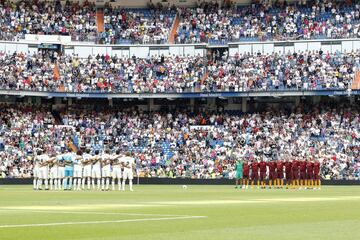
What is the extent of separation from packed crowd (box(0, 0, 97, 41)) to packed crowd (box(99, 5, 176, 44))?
1494 mm

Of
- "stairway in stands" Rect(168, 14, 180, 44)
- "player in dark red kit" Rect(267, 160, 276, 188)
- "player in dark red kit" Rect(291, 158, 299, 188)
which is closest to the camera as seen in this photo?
"player in dark red kit" Rect(291, 158, 299, 188)

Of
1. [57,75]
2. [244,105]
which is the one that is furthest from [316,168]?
[57,75]

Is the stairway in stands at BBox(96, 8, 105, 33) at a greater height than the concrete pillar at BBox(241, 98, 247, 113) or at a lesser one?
greater

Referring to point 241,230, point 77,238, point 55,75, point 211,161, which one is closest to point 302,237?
point 241,230

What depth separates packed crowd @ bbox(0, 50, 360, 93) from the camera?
71.3 meters

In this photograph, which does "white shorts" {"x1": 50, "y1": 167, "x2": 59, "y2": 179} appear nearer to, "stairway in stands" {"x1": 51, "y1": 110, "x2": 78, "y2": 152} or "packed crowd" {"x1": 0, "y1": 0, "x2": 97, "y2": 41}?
"stairway in stands" {"x1": 51, "y1": 110, "x2": 78, "y2": 152}

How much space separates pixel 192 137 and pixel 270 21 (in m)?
14.4

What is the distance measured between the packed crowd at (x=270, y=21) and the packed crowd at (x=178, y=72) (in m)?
2.28

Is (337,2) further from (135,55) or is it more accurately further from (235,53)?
(135,55)

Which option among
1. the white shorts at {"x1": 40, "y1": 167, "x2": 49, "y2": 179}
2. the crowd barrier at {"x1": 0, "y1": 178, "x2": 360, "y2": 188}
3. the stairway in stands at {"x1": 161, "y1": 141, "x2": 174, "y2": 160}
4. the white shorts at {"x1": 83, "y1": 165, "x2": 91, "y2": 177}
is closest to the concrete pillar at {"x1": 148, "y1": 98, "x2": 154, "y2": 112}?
the stairway in stands at {"x1": 161, "y1": 141, "x2": 174, "y2": 160}

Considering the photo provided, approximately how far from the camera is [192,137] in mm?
69938

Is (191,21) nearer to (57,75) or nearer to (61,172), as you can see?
(57,75)

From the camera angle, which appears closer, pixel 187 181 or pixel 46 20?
pixel 187 181

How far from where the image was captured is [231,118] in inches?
2869
